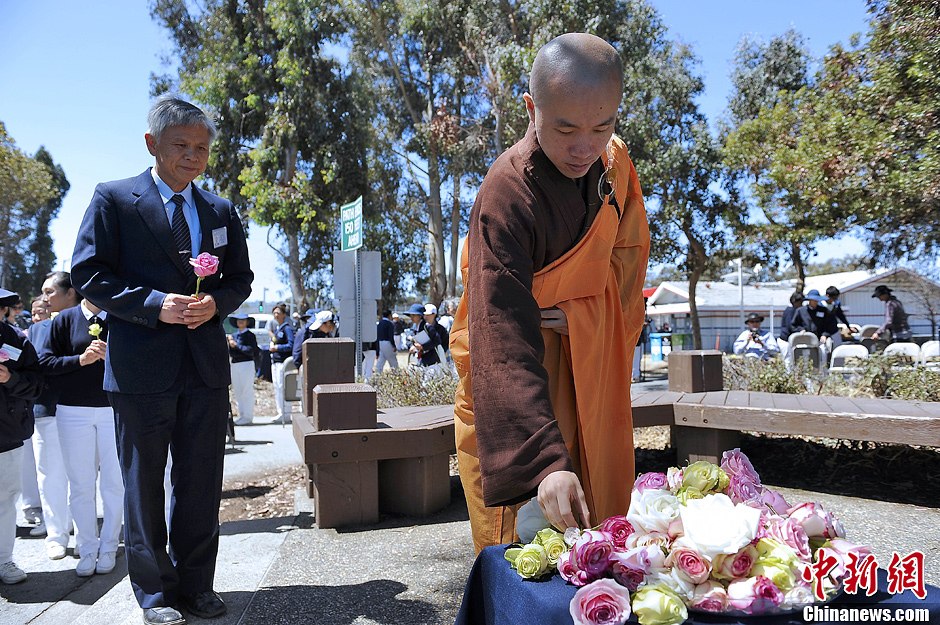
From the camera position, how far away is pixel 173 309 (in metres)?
2.75

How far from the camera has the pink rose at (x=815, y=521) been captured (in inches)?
52.1

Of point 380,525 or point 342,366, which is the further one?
point 342,366

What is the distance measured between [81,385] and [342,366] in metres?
1.98

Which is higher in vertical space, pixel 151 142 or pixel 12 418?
pixel 151 142

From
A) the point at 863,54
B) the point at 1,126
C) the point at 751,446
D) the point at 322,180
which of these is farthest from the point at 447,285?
the point at 751,446

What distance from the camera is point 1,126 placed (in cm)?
2544

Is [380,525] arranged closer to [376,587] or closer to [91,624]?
[376,587]

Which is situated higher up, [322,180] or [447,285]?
[322,180]

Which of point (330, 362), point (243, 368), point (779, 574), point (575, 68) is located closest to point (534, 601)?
point (779, 574)

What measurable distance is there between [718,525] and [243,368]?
372 inches

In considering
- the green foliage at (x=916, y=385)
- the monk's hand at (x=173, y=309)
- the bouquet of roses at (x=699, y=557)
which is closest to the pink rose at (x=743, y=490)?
the bouquet of roses at (x=699, y=557)

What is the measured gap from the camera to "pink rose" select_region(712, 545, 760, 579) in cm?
121

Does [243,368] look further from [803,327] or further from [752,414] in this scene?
[803,327]

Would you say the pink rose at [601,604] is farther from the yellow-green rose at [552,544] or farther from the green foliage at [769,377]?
the green foliage at [769,377]
